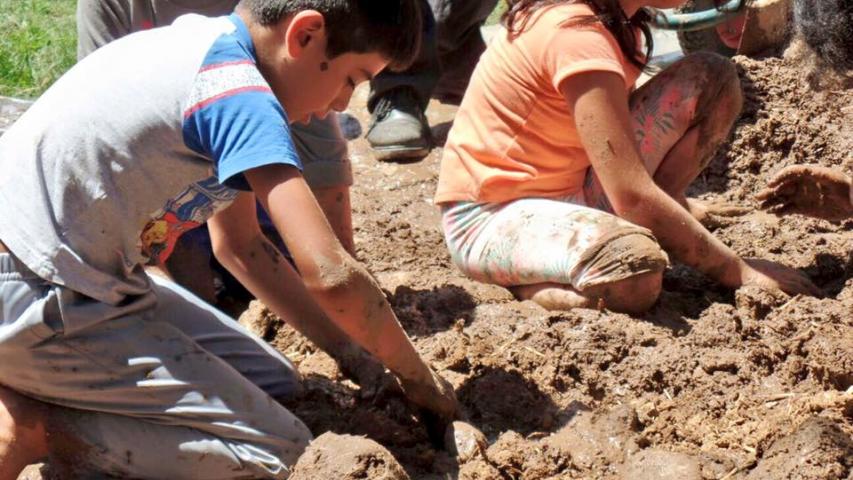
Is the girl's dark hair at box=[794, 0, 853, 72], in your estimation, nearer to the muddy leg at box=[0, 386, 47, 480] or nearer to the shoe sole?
the muddy leg at box=[0, 386, 47, 480]

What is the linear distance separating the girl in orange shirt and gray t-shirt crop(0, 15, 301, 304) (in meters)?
1.05

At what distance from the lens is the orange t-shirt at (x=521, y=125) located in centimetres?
329

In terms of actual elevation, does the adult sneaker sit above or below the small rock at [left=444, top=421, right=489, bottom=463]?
below

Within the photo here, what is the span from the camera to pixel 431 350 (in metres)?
3.14

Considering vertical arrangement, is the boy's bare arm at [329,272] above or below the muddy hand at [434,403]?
above

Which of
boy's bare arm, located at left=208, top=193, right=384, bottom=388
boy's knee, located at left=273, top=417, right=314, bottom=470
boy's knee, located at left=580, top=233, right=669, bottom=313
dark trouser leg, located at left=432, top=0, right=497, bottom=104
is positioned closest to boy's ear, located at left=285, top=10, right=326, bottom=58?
boy's bare arm, located at left=208, top=193, right=384, bottom=388

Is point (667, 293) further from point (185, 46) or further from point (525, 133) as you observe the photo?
point (185, 46)

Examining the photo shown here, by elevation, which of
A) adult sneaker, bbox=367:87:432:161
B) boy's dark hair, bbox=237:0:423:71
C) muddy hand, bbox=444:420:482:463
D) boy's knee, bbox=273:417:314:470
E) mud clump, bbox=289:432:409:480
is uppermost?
boy's dark hair, bbox=237:0:423:71

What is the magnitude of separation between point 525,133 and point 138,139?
1293mm

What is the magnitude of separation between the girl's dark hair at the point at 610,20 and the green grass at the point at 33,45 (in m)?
2.81

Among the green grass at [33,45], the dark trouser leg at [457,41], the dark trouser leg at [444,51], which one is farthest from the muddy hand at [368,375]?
the green grass at [33,45]

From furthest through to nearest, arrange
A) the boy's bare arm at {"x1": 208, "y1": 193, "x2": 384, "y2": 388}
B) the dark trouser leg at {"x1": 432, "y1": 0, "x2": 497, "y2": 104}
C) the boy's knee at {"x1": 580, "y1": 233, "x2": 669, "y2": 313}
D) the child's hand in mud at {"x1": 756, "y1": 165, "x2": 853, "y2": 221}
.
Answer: the dark trouser leg at {"x1": 432, "y1": 0, "x2": 497, "y2": 104}, the child's hand in mud at {"x1": 756, "y1": 165, "x2": 853, "y2": 221}, the boy's knee at {"x1": 580, "y1": 233, "x2": 669, "y2": 313}, the boy's bare arm at {"x1": 208, "y1": 193, "x2": 384, "y2": 388}

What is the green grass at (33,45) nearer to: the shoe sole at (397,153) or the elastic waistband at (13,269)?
the shoe sole at (397,153)

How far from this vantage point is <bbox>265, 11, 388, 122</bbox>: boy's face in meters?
2.48
